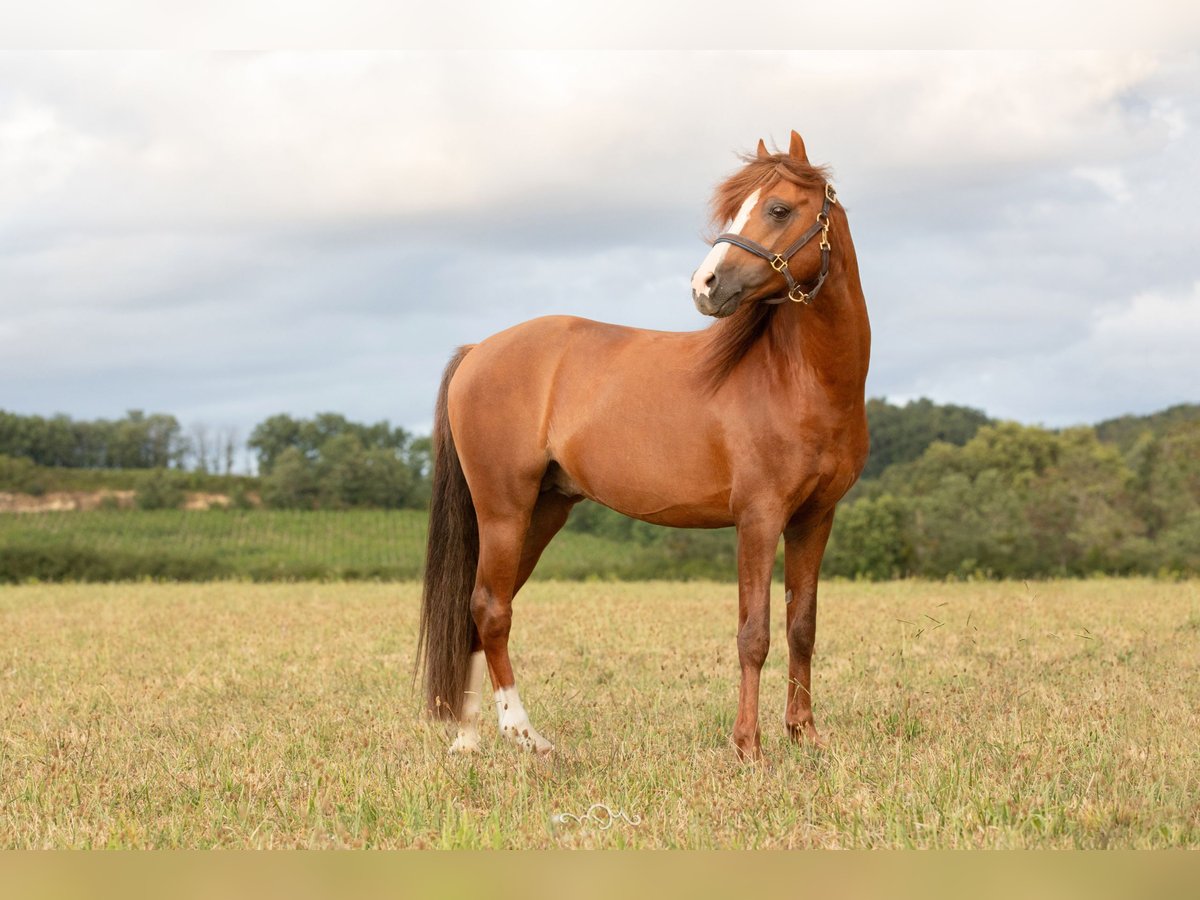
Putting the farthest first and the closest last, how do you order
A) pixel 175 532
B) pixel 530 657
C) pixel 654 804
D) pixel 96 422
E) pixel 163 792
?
pixel 96 422
pixel 175 532
pixel 530 657
pixel 163 792
pixel 654 804

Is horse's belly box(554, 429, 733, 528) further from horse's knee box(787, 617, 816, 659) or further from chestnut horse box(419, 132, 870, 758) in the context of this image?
horse's knee box(787, 617, 816, 659)

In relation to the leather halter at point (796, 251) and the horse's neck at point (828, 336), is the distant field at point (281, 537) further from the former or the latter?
the leather halter at point (796, 251)

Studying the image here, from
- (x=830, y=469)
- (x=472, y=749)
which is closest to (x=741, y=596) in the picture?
(x=830, y=469)

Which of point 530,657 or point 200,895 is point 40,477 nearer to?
point 530,657

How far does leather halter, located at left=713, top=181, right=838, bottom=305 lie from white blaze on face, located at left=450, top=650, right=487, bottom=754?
3.03m

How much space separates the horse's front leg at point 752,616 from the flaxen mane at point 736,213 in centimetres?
92

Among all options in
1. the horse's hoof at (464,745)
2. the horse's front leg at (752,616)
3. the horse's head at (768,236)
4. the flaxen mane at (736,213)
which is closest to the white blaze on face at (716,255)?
the horse's head at (768,236)

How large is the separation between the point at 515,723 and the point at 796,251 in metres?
3.27

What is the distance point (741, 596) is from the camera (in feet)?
19.2

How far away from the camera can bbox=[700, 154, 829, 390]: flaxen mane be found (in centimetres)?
557

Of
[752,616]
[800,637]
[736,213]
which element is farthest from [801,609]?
[736,213]

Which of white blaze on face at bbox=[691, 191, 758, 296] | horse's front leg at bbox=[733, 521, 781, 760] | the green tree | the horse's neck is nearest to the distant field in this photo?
the green tree

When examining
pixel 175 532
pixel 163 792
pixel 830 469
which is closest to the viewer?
pixel 163 792

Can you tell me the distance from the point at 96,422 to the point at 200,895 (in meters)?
111
